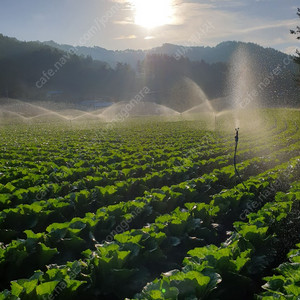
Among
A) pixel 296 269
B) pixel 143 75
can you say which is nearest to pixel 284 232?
pixel 296 269

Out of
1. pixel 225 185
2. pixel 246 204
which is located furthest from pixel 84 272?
pixel 225 185

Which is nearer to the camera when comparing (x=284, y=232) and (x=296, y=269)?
(x=296, y=269)

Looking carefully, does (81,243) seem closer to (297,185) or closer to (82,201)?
(82,201)

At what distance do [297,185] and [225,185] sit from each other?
205 centimetres

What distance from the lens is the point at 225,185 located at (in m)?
8.94

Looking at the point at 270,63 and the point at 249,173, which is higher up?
the point at 270,63

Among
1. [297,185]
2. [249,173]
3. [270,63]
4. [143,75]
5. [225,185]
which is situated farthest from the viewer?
[143,75]

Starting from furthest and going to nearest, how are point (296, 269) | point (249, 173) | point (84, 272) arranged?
point (249, 173)
point (84, 272)
point (296, 269)

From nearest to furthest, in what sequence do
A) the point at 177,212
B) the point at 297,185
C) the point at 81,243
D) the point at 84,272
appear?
the point at 84,272 → the point at 81,243 → the point at 177,212 → the point at 297,185

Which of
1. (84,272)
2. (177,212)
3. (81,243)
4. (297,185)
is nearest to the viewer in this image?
(84,272)

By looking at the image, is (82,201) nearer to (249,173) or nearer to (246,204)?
(246,204)

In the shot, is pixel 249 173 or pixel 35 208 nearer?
pixel 35 208

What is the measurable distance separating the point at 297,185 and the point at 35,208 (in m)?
5.24

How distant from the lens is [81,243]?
4.56m
